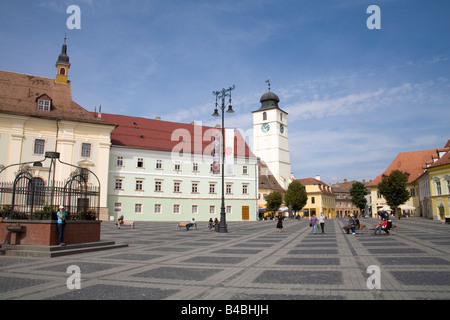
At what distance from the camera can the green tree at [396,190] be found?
5509 cm

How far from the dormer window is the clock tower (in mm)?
63282

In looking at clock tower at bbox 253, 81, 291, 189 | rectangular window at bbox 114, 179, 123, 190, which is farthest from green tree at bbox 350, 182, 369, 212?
rectangular window at bbox 114, 179, 123, 190

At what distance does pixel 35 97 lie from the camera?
4031cm

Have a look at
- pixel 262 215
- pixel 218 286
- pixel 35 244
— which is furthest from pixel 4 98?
pixel 262 215

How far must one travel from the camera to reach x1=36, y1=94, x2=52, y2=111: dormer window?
1559 inches

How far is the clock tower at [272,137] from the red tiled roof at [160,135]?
38.9m

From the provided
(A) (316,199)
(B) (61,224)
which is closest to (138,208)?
(B) (61,224)

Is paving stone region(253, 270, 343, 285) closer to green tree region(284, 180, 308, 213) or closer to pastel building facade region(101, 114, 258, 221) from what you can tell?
pastel building facade region(101, 114, 258, 221)

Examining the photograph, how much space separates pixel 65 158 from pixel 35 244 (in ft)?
94.3

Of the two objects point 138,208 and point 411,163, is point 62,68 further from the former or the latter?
point 411,163

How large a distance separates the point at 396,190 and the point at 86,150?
46622 millimetres

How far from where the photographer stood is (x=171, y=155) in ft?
157

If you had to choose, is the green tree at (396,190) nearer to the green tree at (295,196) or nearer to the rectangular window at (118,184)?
the green tree at (295,196)
